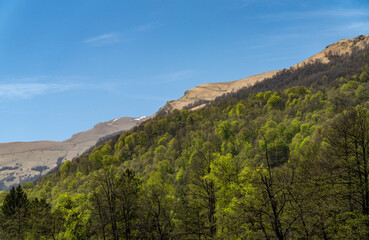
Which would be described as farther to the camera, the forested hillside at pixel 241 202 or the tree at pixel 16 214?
the tree at pixel 16 214

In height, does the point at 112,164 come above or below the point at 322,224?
above

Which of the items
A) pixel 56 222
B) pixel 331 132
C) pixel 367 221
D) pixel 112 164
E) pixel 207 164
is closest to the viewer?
pixel 367 221

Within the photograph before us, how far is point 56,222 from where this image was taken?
41.1 m

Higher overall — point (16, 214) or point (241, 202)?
point (241, 202)

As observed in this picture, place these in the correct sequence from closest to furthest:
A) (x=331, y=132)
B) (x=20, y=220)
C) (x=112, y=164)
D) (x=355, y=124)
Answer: (x=355, y=124) < (x=331, y=132) < (x=112, y=164) < (x=20, y=220)

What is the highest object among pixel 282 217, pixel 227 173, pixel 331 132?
pixel 331 132

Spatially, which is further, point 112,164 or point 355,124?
point 112,164

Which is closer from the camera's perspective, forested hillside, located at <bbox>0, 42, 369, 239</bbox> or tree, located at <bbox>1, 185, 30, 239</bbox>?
forested hillside, located at <bbox>0, 42, 369, 239</bbox>

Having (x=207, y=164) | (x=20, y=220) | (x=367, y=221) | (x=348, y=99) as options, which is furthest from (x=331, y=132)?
(x=348, y=99)

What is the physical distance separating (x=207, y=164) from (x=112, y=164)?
33.9 ft

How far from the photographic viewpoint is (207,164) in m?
36.9

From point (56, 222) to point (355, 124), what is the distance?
35.2 metres

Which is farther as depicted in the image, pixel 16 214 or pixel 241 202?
pixel 16 214

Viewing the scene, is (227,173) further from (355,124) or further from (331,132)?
(355,124)
